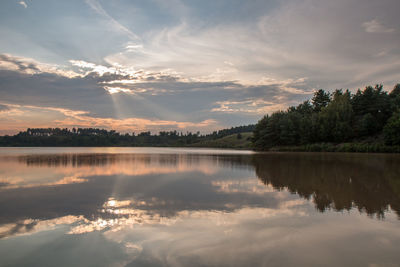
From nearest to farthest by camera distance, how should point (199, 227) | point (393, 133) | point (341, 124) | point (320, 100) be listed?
point (199, 227)
point (393, 133)
point (341, 124)
point (320, 100)

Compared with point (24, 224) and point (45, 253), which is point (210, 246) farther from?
point (24, 224)

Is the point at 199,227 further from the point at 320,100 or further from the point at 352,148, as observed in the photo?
the point at 320,100

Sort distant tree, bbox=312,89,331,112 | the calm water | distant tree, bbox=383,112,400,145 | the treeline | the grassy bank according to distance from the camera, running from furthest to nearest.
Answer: distant tree, bbox=312,89,331,112 < the treeline < distant tree, bbox=383,112,400,145 < the grassy bank < the calm water

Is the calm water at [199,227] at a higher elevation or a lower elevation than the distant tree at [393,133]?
lower

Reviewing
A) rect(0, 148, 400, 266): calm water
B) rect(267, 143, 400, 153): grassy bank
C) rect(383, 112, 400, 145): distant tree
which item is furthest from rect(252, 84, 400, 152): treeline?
rect(0, 148, 400, 266): calm water

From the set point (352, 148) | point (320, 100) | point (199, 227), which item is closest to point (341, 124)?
point (352, 148)

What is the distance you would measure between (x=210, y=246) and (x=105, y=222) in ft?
11.8

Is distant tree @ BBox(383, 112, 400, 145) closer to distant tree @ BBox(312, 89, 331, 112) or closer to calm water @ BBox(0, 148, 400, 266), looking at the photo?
distant tree @ BBox(312, 89, 331, 112)

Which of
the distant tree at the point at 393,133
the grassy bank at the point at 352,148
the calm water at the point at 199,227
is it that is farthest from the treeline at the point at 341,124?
the calm water at the point at 199,227

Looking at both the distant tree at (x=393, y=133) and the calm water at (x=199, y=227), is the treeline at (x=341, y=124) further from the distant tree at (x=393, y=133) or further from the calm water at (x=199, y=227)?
the calm water at (x=199, y=227)

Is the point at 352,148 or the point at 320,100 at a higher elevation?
the point at 320,100

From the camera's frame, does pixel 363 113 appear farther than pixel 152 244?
Yes

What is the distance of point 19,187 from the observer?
1462 cm

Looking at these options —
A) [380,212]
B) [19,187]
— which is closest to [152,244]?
[380,212]
